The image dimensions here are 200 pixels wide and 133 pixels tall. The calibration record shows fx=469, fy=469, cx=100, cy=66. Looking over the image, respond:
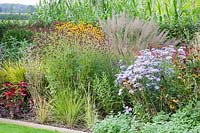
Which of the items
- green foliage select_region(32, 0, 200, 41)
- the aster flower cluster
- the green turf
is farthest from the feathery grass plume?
the green turf

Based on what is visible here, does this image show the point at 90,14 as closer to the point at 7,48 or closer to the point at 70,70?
the point at 7,48

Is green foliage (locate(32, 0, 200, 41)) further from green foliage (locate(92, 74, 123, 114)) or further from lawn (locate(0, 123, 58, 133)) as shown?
lawn (locate(0, 123, 58, 133))

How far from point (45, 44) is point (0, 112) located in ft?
4.42

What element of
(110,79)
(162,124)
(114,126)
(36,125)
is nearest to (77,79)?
(110,79)

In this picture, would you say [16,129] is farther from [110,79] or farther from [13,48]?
[13,48]

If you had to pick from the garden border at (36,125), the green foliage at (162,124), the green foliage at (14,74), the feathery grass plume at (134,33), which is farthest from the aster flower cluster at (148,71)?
the green foliage at (14,74)

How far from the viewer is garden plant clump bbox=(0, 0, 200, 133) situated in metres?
5.88

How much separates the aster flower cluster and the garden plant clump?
13mm

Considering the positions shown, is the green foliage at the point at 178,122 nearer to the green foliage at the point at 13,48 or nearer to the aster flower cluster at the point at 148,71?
the aster flower cluster at the point at 148,71

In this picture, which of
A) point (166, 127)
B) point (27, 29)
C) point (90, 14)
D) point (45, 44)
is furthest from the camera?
point (90, 14)

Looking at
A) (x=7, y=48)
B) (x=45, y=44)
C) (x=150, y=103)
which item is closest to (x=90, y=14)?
(x=7, y=48)

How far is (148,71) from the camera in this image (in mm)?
5926

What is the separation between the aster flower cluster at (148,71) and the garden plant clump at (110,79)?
0.01 metres

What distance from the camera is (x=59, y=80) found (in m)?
6.94
